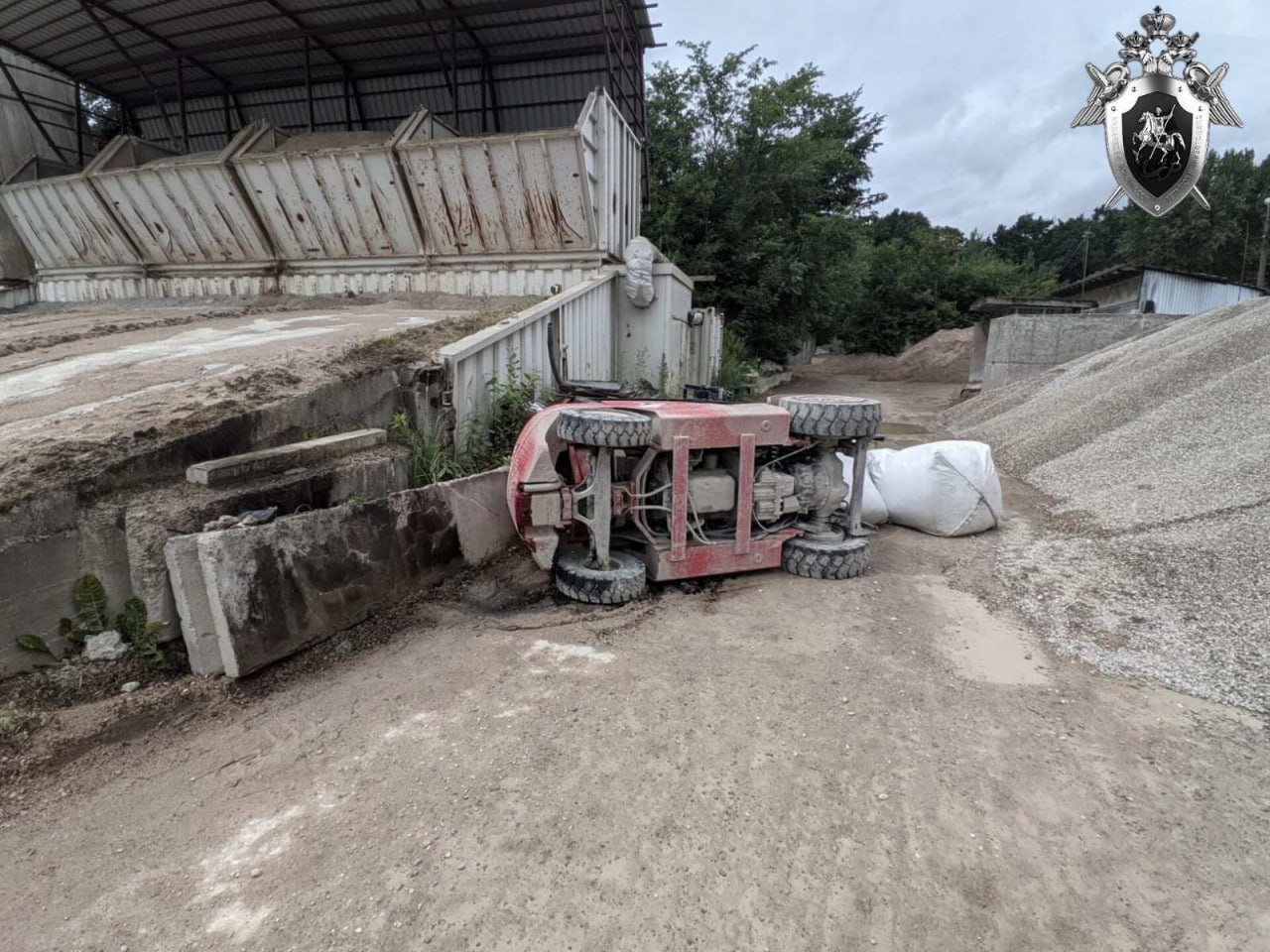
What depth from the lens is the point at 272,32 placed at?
10180 millimetres

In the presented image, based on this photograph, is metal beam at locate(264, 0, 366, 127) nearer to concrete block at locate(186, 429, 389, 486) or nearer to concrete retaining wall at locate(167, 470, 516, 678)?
concrete block at locate(186, 429, 389, 486)

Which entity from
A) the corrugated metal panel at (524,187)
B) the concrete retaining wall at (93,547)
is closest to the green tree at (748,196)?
the corrugated metal panel at (524,187)

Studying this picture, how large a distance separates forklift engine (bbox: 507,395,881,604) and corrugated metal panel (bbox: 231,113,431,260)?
575 centimetres

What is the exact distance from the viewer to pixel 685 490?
351 centimetres

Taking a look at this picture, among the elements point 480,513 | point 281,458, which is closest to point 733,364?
point 480,513

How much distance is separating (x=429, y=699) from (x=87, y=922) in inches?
44.2

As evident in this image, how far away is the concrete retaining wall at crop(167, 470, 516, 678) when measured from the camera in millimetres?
2488

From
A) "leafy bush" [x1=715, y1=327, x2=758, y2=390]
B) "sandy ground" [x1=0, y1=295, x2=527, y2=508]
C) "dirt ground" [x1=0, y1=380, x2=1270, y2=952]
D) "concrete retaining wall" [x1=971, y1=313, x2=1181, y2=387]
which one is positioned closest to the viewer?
"dirt ground" [x1=0, y1=380, x2=1270, y2=952]

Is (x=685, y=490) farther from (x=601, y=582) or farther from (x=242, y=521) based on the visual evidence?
(x=242, y=521)

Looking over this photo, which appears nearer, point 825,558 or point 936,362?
point 825,558

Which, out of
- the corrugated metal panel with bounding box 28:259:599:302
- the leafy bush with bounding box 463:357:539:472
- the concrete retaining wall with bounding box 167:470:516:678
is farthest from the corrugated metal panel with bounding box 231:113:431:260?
the concrete retaining wall with bounding box 167:470:516:678

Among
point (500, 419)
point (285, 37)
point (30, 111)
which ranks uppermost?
point (285, 37)

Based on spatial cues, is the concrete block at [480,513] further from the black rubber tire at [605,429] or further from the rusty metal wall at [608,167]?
the rusty metal wall at [608,167]

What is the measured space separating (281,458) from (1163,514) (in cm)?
566
